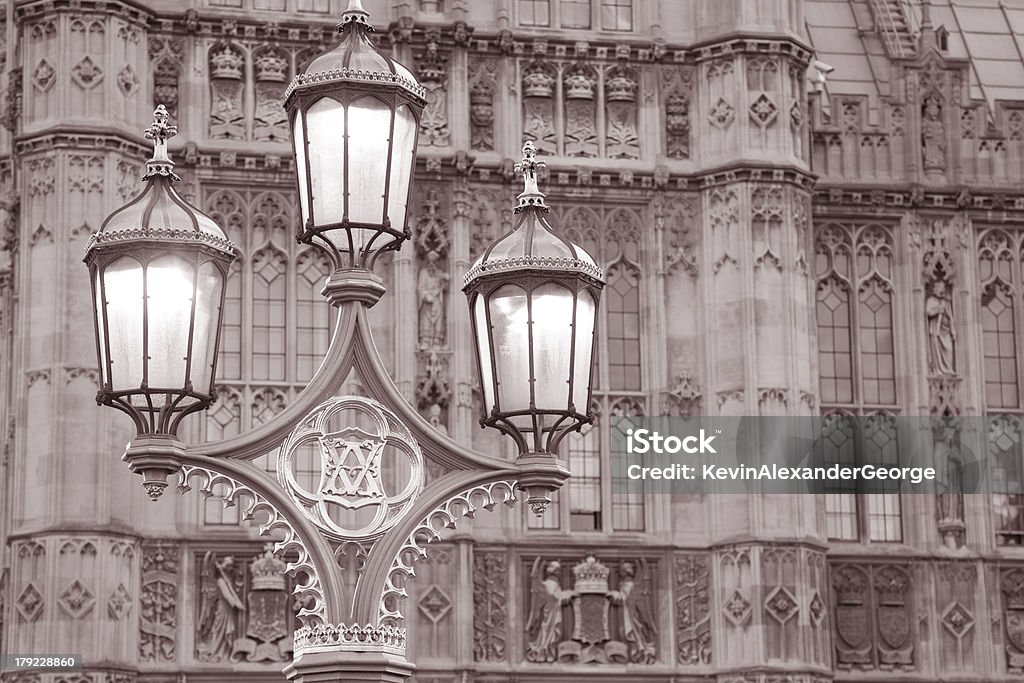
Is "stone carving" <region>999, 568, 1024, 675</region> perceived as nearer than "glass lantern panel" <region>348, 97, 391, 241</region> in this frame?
No

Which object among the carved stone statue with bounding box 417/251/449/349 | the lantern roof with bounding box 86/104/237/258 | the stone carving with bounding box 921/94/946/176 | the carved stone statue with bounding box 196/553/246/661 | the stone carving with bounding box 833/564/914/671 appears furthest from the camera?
the stone carving with bounding box 921/94/946/176

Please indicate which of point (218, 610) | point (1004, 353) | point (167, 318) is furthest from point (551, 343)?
point (1004, 353)

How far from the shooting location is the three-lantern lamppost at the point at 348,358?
1077cm

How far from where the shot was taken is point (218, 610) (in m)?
26.2

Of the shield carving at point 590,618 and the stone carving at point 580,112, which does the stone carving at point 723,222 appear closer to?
the stone carving at point 580,112

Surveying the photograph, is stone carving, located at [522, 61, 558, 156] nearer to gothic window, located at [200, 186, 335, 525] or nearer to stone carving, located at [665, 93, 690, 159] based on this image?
stone carving, located at [665, 93, 690, 159]

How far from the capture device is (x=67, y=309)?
1026 inches

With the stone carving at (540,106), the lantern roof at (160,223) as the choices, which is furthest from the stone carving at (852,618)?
the lantern roof at (160,223)

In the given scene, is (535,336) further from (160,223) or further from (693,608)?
(693,608)

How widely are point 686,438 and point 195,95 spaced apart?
25.3 ft

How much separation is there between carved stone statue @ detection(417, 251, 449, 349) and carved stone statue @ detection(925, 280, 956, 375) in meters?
6.95

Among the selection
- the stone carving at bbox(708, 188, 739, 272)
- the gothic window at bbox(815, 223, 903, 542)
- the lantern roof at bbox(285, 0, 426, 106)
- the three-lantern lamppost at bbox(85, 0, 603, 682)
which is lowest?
the three-lantern lamppost at bbox(85, 0, 603, 682)

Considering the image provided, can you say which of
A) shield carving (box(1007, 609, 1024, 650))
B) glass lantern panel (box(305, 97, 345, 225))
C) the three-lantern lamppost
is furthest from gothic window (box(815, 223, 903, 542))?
glass lantern panel (box(305, 97, 345, 225))

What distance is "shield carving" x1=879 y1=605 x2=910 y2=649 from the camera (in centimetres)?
2858
